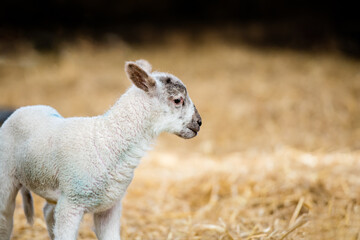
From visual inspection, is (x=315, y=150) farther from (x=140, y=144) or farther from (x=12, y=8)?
(x=12, y=8)

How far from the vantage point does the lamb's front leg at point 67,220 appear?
247 cm

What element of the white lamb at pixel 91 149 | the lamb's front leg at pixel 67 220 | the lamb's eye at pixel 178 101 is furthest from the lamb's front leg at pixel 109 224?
the lamb's eye at pixel 178 101

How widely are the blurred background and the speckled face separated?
1.03 metres

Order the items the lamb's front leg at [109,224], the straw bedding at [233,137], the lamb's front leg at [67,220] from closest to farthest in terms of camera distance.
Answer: the lamb's front leg at [67,220]
the lamb's front leg at [109,224]
the straw bedding at [233,137]

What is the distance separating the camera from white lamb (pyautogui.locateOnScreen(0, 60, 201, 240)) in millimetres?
2498

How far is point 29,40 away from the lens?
975 centimetres

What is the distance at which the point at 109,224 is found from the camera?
108 inches

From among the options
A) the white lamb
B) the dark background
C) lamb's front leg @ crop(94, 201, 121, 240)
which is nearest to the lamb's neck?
the white lamb

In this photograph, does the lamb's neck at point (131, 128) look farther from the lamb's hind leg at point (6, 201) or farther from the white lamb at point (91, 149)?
the lamb's hind leg at point (6, 201)

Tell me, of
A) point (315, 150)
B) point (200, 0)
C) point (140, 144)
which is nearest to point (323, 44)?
point (200, 0)

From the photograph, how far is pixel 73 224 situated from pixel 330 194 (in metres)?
2.58

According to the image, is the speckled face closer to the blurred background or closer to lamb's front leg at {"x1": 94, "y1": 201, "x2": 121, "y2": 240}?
lamb's front leg at {"x1": 94, "y1": 201, "x2": 121, "y2": 240}

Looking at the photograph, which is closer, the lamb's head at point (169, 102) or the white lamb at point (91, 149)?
the white lamb at point (91, 149)

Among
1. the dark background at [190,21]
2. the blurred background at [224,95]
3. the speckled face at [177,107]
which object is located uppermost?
the dark background at [190,21]
